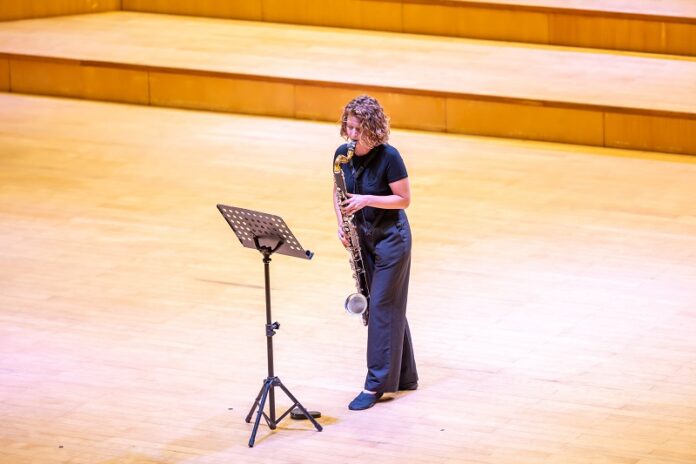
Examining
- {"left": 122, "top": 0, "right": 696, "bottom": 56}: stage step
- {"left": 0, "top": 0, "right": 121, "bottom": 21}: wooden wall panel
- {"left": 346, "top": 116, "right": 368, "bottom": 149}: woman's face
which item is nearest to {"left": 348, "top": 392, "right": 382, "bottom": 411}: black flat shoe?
{"left": 346, "top": 116, "right": 368, "bottom": 149}: woman's face

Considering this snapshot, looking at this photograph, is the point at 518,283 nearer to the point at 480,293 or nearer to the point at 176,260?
the point at 480,293

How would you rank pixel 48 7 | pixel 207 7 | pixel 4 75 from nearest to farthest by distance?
1. pixel 4 75
2. pixel 207 7
3. pixel 48 7

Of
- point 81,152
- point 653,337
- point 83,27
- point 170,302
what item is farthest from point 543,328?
point 83,27

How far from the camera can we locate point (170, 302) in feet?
15.7

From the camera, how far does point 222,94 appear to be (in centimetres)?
740

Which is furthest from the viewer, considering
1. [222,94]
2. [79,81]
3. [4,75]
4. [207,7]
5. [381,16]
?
[207,7]

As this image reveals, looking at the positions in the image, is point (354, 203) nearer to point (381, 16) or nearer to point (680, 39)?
point (680, 39)

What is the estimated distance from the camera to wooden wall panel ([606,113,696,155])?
6.43 meters

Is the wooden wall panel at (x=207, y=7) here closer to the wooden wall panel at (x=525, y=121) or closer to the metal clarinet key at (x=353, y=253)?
the wooden wall panel at (x=525, y=121)

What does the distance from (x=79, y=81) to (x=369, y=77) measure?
1.71m

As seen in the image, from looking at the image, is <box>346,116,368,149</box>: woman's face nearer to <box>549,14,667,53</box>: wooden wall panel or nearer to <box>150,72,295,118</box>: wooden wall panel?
<box>150,72,295,118</box>: wooden wall panel

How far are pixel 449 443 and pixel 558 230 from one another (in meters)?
1.93

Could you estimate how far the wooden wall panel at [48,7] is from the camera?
8.75 meters

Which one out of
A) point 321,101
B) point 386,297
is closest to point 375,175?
point 386,297
